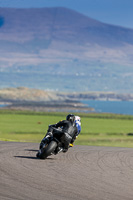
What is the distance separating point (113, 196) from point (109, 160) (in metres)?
6.87

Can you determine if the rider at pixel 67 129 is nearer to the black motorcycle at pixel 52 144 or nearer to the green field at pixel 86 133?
the black motorcycle at pixel 52 144

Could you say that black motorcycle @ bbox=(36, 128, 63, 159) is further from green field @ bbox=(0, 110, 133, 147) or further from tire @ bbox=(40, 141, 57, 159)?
green field @ bbox=(0, 110, 133, 147)

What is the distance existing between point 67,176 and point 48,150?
13.5ft

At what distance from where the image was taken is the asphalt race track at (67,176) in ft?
36.6

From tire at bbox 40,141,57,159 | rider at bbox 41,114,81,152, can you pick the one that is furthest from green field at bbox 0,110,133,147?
tire at bbox 40,141,57,159

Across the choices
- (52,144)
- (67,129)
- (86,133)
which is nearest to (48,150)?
(52,144)

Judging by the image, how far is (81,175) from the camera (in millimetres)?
14023

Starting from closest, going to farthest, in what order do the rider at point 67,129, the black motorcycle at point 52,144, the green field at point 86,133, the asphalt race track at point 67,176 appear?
A: 1. the asphalt race track at point 67,176
2. the black motorcycle at point 52,144
3. the rider at point 67,129
4. the green field at point 86,133

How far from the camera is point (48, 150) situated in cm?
1788

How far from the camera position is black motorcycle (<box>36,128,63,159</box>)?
59.0 feet

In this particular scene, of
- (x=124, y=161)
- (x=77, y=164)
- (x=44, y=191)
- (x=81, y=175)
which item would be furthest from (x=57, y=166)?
(x=44, y=191)

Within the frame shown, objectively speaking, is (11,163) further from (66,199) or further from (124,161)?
(66,199)

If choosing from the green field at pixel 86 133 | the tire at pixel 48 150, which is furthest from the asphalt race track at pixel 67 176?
the green field at pixel 86 133

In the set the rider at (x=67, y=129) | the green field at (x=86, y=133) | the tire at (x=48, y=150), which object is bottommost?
the green field at (x=86, y=133)
